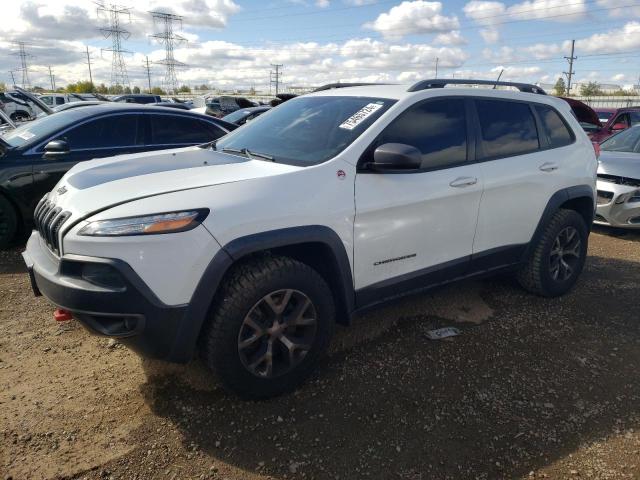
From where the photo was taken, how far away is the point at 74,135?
554 cm

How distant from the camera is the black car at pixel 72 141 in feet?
16.9

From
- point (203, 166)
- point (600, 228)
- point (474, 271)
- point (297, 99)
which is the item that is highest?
point (297, 99)

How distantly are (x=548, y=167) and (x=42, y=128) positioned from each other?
5.41 metres

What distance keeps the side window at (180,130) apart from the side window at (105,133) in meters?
0.25

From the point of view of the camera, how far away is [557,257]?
4297 millimetres

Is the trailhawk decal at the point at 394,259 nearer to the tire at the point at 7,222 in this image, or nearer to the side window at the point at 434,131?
the side window at the point at 434,131

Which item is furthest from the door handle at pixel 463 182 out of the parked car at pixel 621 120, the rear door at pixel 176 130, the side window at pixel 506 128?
the parked car at pixel 621 120

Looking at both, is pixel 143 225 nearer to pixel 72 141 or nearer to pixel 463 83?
pixel 463 83

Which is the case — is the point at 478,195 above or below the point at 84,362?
above

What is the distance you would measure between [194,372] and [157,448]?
2.13ft

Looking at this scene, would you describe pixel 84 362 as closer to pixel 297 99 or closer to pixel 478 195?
pixel 297 99

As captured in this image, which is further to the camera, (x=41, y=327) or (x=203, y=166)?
(x=41, y=327)

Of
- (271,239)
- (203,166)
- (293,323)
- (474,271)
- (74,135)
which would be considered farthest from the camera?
(74,135)

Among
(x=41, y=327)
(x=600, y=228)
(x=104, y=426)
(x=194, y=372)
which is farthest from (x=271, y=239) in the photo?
(x=600, y=228)
